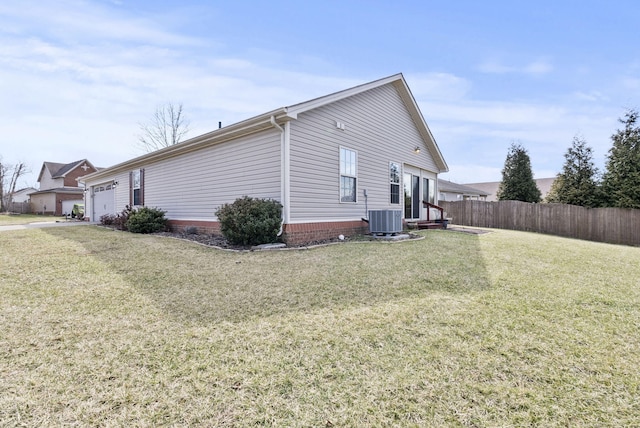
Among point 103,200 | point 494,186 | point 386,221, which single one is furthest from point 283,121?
point 494,186

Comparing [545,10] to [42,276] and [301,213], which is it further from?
[42,276]

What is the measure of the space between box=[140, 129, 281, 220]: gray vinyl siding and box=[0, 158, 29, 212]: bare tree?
121 feet

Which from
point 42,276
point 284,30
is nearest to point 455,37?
point 284,30

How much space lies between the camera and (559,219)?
14.9 meters

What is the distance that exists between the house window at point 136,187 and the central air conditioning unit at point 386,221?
10.7 m

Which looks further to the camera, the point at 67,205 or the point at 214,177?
the point at 67,205

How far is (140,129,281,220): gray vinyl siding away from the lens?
26.5 feet

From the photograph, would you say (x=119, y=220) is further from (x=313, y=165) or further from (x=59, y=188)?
(x=59, y=188)

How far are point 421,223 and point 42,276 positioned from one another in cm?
1144

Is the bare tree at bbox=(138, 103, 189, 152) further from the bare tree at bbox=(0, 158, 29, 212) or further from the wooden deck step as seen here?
the wooden deck step

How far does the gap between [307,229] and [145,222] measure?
246 inches

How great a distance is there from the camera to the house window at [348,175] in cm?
908

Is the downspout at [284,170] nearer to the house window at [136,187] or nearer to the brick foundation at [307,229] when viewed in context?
the brick foundation at [307,229]

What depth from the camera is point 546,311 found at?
136 inches
